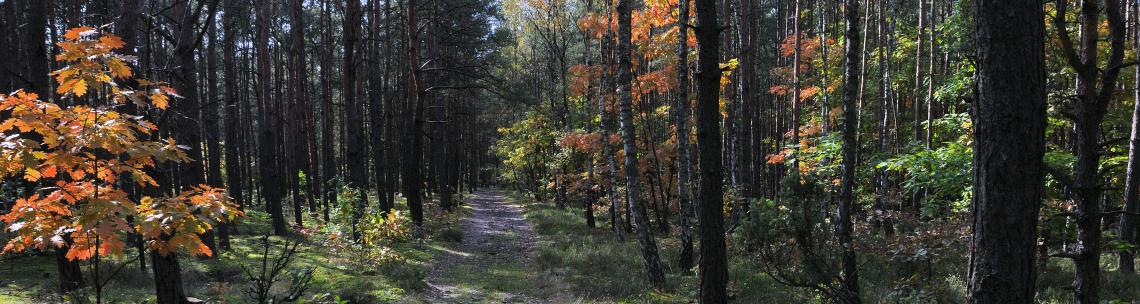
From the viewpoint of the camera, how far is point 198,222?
3.97 meters

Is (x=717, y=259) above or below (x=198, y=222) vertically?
below

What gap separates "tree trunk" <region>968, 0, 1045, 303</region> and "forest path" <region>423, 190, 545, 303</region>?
661 centimetres

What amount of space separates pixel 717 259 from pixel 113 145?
5.41 m

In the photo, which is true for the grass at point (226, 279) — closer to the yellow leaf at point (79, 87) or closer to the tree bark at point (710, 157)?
the yellow leaf at point (79, 87)

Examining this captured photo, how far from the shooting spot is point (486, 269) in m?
11.4

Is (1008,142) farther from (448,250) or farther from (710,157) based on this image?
(448,250)

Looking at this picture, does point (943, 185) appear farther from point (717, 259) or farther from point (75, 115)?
point (75, 115)

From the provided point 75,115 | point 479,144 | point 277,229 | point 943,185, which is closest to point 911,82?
point 943,185

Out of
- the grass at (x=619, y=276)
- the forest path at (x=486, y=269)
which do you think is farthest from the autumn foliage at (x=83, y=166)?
the grass at (x=619, y=276)

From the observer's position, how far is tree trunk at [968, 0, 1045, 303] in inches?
107

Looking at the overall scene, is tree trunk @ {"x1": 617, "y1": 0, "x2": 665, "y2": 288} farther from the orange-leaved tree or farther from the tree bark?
the orange-leaved tree

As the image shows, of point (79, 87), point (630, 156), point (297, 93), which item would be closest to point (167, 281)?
point (79, 87)

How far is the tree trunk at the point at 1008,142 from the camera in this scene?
2719mm

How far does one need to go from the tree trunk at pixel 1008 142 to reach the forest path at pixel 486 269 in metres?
6.61
